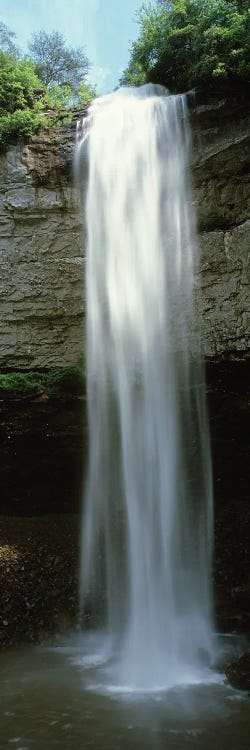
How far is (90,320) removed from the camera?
29.1 ft

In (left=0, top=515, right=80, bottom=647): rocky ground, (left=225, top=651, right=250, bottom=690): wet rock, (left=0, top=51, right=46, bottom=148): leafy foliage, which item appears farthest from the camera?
(left=0, top=51, right=46, bottom=148): leafy foliage

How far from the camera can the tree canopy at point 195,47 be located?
28.2ft

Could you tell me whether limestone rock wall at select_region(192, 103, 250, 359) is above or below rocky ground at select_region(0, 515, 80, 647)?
above

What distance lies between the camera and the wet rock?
5355 millimetres

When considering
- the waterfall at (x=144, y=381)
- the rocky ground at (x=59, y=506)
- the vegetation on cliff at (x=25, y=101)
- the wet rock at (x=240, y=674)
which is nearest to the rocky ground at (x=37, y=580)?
the rocky ground at (x=59, y=506)

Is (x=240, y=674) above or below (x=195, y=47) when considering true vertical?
below

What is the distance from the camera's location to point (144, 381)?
332 inches

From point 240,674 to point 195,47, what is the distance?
9.28m

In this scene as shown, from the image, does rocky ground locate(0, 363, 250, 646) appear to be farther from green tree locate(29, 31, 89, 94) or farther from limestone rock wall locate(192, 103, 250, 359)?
green tree locate(29, 31, 89, 94)

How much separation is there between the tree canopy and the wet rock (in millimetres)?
8212

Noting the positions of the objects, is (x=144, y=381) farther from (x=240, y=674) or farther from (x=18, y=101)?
(x=18, y=101)

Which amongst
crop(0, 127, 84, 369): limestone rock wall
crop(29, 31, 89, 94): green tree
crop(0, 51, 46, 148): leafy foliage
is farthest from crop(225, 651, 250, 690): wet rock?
crop(29, 31, 89, 94): green tree

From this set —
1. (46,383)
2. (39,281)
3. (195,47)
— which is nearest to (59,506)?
(46,383)

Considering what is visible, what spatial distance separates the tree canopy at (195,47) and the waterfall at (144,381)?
23.7 inches
